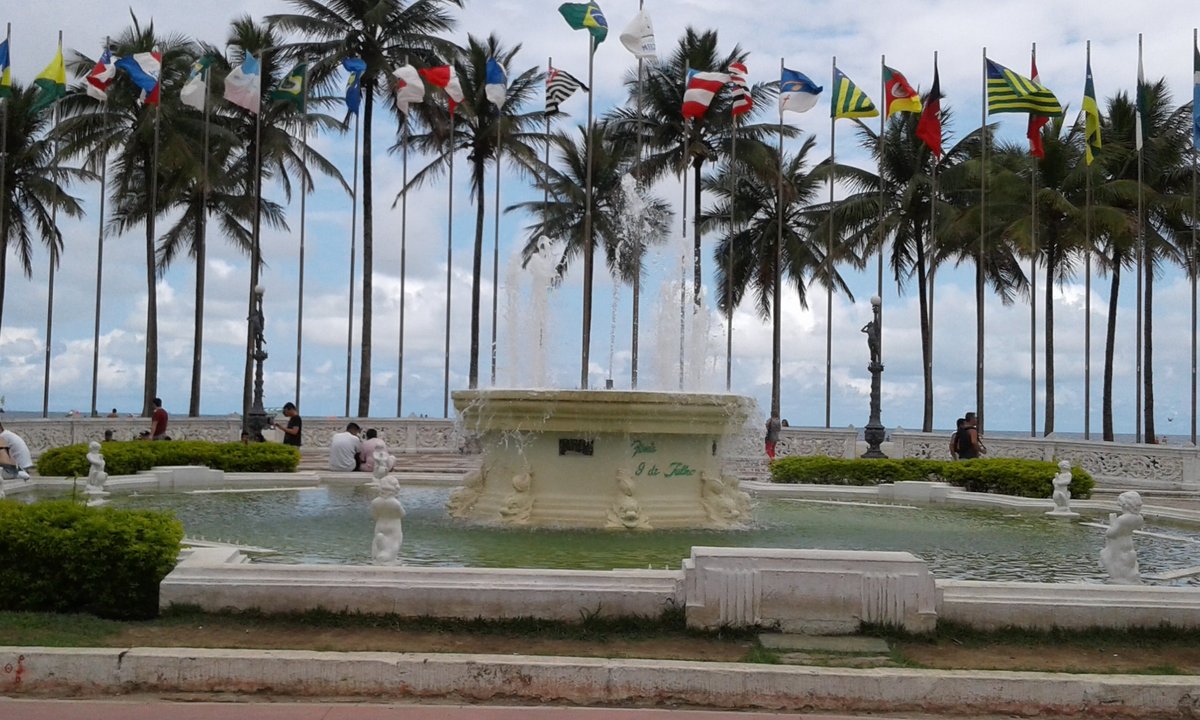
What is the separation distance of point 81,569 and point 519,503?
18.7 feet

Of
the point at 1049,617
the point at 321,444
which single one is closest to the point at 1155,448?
the point at 1049,617

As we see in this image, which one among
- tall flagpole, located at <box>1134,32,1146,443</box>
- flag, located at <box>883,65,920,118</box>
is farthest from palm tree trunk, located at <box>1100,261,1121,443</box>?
flag, located at <box>883,65,920,118</box>

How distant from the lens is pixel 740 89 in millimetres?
37094

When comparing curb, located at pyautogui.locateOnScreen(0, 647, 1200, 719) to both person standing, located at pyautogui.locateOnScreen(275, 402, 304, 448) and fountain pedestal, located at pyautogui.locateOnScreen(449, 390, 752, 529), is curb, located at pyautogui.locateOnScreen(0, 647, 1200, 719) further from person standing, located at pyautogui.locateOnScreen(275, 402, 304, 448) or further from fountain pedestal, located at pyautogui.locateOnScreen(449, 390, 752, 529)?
person standing, located at pyautogui.locateOnScreen(275, 402, 304, 448)

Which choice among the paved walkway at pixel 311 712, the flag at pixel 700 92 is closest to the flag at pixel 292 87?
the flag at pixel 700 92

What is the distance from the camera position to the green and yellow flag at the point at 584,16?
32.5m

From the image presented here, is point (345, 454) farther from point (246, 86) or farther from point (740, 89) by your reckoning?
point (740, 89)

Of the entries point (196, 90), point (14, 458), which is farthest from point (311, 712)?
point (196, 90)

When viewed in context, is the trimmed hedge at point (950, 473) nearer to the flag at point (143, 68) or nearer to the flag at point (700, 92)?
the flag at point (700, 92)

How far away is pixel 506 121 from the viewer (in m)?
44.0

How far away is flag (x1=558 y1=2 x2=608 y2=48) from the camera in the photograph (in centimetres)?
3250

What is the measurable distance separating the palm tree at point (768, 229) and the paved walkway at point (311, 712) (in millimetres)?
39480

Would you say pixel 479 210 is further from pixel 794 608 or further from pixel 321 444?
pixel 794 608

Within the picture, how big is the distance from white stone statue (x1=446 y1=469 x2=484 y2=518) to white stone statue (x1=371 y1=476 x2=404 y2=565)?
14.4ft
